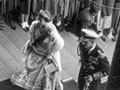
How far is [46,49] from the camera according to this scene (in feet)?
16.2

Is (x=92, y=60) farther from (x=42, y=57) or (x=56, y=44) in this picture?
(x=42, y=57)

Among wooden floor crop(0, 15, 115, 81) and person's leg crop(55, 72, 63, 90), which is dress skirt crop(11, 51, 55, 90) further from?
wooden floor crop(0, 15, 115, 81)

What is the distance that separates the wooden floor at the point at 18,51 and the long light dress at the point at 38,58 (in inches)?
27.1

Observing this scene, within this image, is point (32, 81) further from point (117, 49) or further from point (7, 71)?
point (117, 49)

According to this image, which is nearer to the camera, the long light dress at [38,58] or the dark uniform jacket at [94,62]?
the dark uniform jacket at [94,62]

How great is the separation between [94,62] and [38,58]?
944 millimetres

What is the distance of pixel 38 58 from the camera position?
16.6ft

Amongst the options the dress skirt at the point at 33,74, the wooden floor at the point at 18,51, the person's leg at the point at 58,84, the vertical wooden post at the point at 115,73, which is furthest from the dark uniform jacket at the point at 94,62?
the vertical wooden post at the point at 115,73

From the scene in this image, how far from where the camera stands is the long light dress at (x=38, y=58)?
15.6 ft

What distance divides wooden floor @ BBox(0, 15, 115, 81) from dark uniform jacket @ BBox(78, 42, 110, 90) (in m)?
1.28

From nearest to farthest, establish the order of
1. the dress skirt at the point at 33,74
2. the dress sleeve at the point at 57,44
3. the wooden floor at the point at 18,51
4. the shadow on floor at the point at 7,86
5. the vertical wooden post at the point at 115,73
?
the vertical wooden post at the point at 115,73
the dress sleeve at the point at 57,44
the dress skirt at the point at 33,74
the shadow on floor at the point at 7,86
the wooden floor at the point at 18,51

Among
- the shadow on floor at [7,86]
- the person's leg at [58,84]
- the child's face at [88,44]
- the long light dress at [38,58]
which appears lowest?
the shadow on floor at [7,86]

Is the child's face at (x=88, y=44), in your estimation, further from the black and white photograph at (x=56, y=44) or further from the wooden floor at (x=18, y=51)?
the wooden floor at (x=18, y=51)

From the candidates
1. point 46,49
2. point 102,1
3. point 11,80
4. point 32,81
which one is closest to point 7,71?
point 11,80
